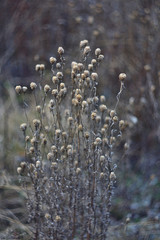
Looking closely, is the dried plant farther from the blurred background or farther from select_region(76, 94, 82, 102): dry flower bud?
the blurred background

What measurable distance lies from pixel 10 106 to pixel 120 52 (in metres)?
1.60

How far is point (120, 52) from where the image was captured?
424cm

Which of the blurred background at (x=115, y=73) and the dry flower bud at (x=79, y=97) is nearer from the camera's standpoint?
the dry flower bud at (x=79, y=97)

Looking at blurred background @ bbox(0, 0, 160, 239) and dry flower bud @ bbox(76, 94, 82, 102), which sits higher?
dry flower bud @ bbox(76, 94, 82, 102)

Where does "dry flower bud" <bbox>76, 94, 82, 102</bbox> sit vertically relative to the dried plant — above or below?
above

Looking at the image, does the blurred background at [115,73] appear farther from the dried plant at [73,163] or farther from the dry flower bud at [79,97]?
the dry flower bud at [79,97]

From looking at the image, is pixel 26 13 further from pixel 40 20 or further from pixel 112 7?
pixel 112 7

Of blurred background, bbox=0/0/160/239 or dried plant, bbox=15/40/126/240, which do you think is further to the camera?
blurred background, bbox=0/0/160/239

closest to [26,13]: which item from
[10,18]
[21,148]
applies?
[10,18]

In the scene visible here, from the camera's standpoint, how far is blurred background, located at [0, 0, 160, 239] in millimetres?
3152

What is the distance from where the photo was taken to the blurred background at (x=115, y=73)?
315 centimetres

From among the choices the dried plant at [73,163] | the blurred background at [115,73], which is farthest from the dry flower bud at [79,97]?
the blurred background at [115,73]

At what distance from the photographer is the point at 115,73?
172 inches

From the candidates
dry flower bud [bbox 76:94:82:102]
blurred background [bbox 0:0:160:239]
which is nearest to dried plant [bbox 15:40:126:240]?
dry flower bud [bbox 76:94:82:102]
